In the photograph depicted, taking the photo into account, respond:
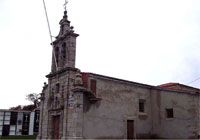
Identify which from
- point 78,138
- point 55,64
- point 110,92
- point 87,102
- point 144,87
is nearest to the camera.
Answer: point 78,138

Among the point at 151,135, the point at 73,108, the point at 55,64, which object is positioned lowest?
the point at 151,135

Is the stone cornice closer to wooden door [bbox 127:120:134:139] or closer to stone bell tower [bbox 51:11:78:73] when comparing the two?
stone bell tower [bbox 51:11:78:73]

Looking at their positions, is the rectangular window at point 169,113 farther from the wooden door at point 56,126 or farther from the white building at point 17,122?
the white building at point 17,122

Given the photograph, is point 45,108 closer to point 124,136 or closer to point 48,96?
point 48,96

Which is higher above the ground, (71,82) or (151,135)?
(71,82)

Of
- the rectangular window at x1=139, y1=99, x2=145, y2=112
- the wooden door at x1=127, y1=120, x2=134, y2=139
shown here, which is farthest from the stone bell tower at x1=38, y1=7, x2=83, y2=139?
the rectangular window at x1=139, y1=99, x2=145, y2=112

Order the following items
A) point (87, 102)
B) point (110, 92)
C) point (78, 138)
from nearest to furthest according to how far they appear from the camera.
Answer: point (78, 138) → point (87, 102) → point (110, 92)

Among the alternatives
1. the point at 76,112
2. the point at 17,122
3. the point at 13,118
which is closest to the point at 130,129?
the point at 76,112

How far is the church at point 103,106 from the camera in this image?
53.2 feet

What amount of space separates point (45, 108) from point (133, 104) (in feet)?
24.7

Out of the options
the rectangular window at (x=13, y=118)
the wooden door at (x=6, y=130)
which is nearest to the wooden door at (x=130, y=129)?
the wooden door at (x=6, y=130)

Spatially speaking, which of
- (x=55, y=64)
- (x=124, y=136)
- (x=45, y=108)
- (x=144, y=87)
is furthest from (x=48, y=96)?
(x=144, y=87)

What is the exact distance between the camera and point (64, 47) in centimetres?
1914

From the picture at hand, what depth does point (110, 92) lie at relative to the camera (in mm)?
18391
